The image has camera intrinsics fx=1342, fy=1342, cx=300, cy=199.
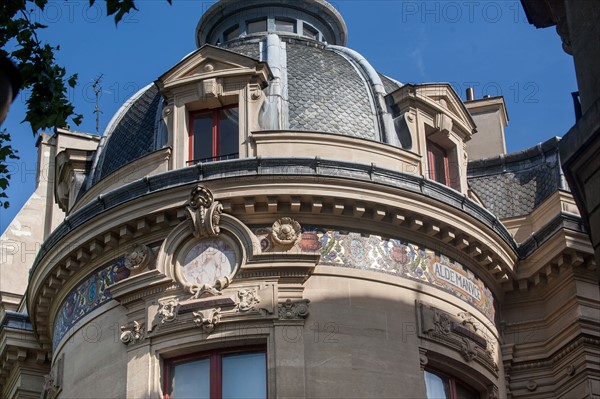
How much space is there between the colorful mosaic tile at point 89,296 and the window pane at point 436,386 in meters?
5.80

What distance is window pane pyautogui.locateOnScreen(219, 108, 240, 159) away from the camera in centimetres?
2570

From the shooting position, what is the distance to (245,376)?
76.4 feet

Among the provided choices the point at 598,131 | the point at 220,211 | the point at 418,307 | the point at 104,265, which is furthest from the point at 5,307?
the point at 598,131

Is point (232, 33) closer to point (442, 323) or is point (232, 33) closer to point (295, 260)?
point (295, 260)

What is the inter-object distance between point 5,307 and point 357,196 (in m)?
10.8

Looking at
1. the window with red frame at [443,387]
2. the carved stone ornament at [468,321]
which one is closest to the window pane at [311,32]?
the carved stone ornament at [468,321]

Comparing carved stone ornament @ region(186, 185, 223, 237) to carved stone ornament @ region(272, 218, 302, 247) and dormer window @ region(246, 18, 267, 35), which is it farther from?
dormer window @ region(246, 18, 267, 35)

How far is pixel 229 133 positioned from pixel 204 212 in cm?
253

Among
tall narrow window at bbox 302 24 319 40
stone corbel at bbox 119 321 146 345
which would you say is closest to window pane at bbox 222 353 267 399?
stone corbel at bbox 119 321 146 345

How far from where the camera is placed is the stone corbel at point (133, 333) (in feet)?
78.2

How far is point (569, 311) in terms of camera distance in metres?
26.1

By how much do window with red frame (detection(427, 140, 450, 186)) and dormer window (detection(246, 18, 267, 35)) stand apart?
18.1 feet

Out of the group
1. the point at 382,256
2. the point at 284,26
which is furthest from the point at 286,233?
the point at 284,26

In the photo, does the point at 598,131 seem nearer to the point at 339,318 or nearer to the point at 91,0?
the point at 91,0
